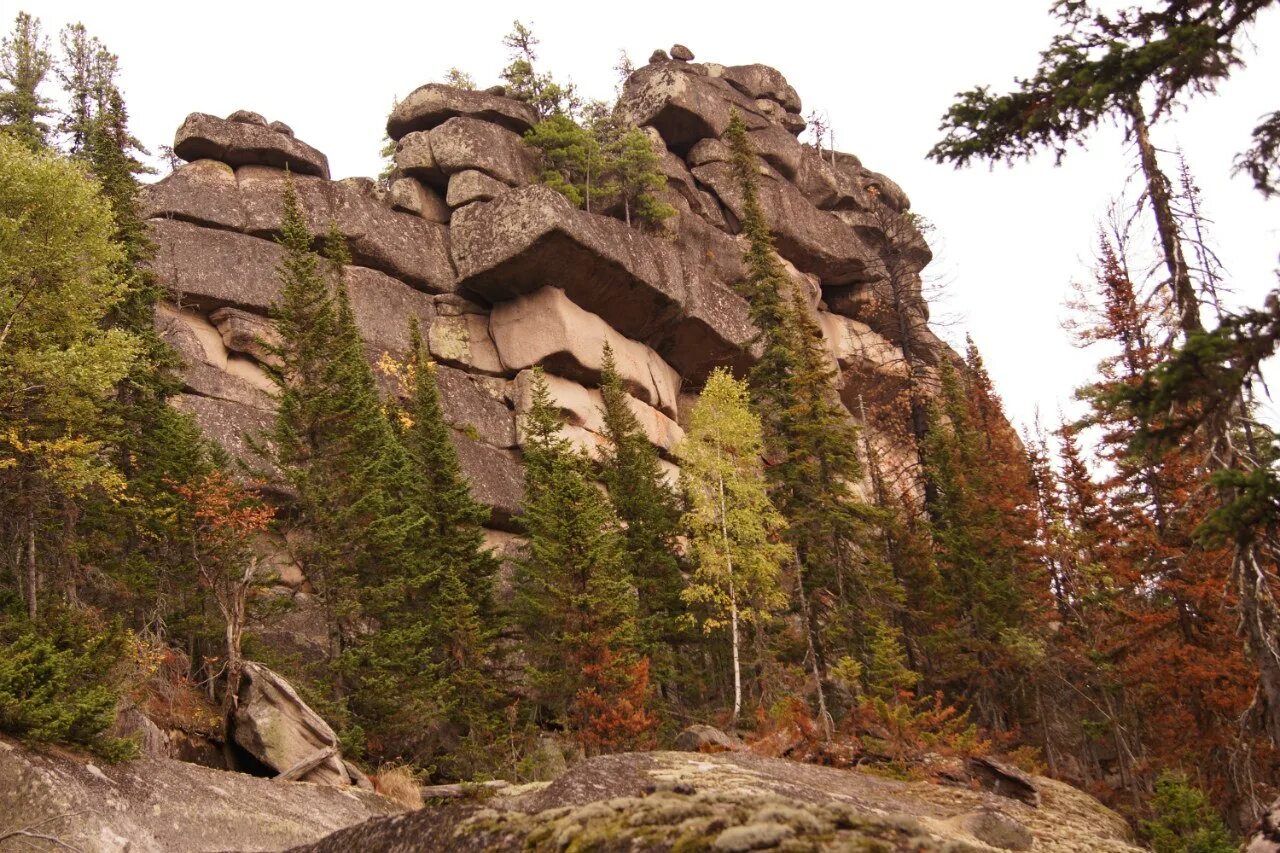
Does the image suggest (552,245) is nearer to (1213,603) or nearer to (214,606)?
(214,606)

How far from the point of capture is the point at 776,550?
30.0 m

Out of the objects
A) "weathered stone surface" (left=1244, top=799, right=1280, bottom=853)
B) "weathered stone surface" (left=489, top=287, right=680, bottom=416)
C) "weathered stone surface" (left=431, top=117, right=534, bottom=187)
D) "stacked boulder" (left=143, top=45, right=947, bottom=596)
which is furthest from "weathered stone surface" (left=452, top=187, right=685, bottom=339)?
"weathered stone surface" (left=1244, top=799, right=1280, bottom=853)

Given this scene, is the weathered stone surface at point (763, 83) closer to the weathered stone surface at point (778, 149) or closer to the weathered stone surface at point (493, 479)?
the weathered stone surface at point (778, 149)

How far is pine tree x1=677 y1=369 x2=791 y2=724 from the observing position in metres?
30.1

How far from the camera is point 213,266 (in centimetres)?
4253

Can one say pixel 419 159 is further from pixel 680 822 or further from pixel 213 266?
pixel 680 822

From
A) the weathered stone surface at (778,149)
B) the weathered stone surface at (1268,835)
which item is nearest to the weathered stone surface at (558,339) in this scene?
the weathered stone surface at (778,149)

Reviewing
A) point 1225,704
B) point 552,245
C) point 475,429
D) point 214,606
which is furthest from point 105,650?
point 552,245

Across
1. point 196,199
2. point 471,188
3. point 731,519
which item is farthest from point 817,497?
point 196,199

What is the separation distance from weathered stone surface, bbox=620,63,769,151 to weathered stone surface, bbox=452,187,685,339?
12954mm

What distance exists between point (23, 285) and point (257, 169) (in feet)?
89.3

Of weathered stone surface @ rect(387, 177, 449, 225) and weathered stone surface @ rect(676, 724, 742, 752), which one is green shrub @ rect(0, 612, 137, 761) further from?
weathered stone surface @ rect(387, 177, 449, 225)

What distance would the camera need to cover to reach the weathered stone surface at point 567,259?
44.6 m

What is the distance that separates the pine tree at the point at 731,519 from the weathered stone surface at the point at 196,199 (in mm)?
24383
